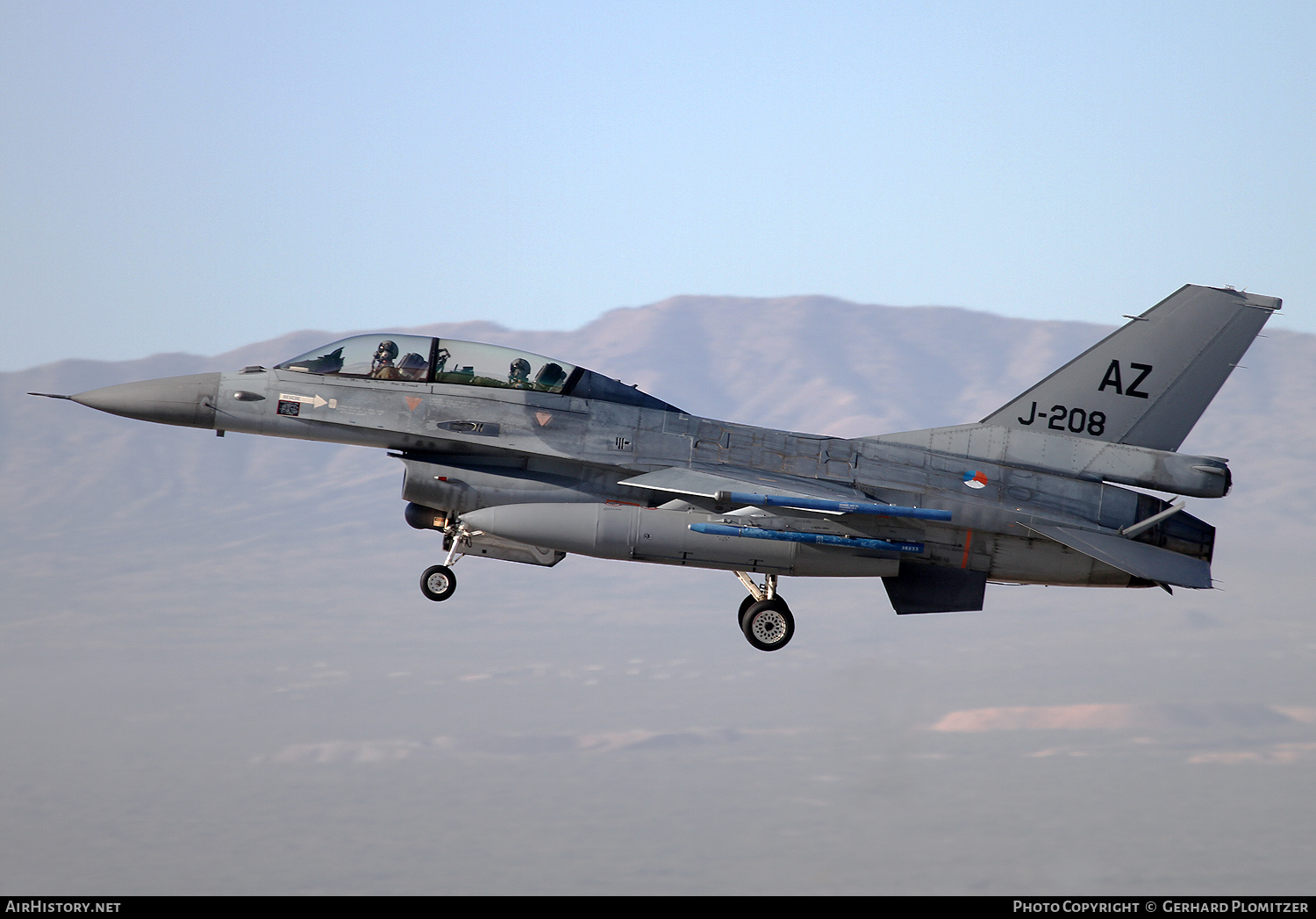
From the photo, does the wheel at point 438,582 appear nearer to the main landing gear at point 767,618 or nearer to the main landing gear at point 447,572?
the main landing gear at point 447,572

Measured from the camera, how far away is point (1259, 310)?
22016mm

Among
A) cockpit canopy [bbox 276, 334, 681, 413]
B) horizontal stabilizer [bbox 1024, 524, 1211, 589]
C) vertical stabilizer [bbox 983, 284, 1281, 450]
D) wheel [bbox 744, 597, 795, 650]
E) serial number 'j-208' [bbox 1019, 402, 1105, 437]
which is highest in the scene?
vertical stabilizer [bbox 983, 284, 1281, 450]

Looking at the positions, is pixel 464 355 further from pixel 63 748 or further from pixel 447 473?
pixel 63 748

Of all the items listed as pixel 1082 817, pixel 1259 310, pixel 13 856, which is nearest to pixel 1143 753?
pixel 1082 817

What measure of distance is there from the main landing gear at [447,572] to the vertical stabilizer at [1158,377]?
9.11 metres

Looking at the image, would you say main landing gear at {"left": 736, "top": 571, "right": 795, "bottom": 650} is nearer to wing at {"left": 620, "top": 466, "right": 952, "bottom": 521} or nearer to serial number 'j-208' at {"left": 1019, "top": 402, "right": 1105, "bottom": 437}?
wing at {"left": 620, "top": 466, "right": 952, "bottom": 521}

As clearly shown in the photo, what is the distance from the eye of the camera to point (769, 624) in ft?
70.4

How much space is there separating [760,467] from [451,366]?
529 cm

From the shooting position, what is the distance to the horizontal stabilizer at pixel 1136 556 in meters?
20.6

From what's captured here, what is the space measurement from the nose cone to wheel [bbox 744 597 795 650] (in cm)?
924

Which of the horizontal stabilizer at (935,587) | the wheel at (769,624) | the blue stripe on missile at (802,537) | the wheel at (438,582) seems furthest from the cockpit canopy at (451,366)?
the horizontal stabilizer at (935,587)

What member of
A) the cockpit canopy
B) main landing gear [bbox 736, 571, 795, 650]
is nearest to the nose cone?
the cockpit canopy

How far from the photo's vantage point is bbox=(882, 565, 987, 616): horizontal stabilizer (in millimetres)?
21578

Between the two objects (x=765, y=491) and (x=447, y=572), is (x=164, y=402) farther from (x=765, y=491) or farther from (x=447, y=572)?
(x=765, y=491)
